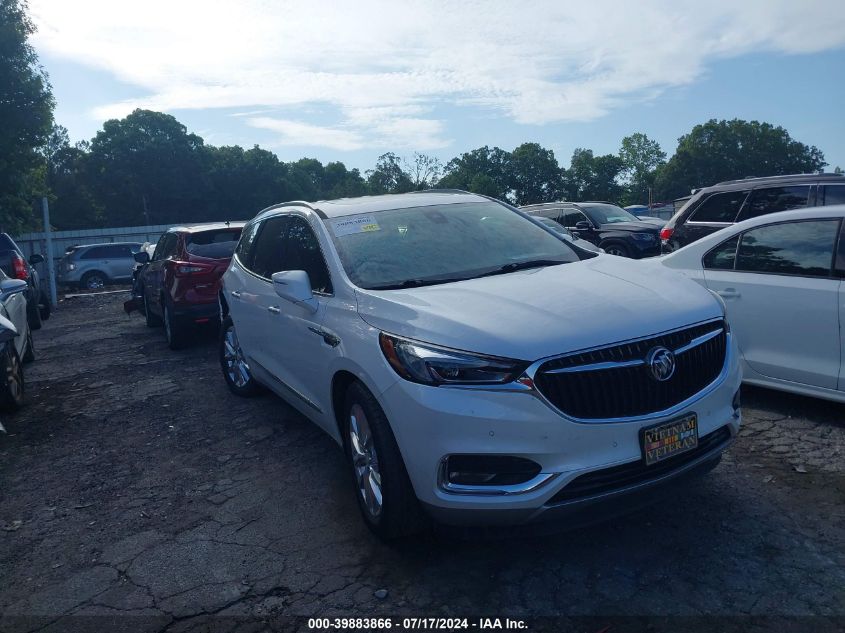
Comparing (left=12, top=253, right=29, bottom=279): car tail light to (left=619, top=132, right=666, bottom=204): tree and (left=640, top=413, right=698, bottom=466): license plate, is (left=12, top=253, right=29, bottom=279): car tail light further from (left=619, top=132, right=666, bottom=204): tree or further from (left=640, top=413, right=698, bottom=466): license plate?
(left=619, top=132, right=666, bottom=204): tree

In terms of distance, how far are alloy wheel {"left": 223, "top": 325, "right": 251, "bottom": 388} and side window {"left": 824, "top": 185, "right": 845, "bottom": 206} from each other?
267 inches

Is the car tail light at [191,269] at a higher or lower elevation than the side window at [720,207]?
lower

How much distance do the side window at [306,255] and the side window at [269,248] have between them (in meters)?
0.16

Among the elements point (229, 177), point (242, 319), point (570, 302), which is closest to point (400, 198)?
point (242, 319)

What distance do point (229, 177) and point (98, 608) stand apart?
5794 cm

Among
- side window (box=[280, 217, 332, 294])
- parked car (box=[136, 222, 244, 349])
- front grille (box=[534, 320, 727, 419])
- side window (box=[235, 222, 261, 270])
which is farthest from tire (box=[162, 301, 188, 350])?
front grille (box=[534, 320, 727, 419])

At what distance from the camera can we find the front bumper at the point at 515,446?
306cm

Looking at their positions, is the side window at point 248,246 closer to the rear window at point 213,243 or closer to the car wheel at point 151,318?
the rear window at point 213,243

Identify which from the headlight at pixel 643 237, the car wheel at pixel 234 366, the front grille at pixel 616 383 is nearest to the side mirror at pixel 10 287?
the car wheel at pixel 234 366

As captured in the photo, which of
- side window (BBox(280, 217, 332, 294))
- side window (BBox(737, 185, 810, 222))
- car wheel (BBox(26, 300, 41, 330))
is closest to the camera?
side window (BBox(280, 217, 332, 294))

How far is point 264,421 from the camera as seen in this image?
6188mm

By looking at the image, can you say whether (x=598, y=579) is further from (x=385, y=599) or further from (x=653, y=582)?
(x=385, y=599)

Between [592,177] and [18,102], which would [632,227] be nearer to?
[18,102]

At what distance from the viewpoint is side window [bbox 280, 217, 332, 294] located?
175 inches
